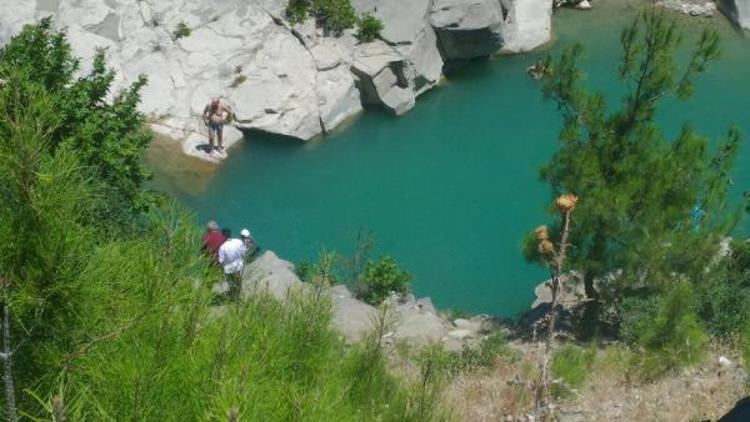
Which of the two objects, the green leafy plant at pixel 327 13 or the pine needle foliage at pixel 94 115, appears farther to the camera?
the green leafy plant at pixel 327 13

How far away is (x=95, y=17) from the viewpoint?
21344 mm

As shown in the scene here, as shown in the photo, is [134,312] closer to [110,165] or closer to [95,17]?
[110,165]

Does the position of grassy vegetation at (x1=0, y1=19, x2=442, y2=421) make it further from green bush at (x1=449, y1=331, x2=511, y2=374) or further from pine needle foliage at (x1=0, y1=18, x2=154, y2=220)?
green bush at (x1=449, y1=331, x2=511, y2=374)

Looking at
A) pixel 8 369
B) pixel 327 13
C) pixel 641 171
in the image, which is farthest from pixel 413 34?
pixel 8 369

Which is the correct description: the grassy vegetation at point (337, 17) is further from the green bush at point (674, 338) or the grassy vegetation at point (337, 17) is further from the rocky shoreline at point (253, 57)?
the green bush at point (674, 338)

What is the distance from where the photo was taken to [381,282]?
16422mm

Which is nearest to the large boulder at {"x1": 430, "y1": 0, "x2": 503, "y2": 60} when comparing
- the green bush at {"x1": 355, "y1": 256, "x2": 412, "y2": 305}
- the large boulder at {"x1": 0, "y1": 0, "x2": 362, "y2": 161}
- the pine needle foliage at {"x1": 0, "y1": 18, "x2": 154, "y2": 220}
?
the large boulder at {"x1": 0, "y1": 0, "x2": 362, "y2": 161}

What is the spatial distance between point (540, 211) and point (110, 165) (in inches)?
387

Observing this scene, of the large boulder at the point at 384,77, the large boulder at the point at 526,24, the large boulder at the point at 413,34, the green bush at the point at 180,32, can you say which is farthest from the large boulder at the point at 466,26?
the green bush at the point at 180,32

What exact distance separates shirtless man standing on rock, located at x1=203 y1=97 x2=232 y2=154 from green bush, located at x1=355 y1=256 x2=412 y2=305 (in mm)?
5354

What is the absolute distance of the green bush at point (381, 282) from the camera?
16391mm

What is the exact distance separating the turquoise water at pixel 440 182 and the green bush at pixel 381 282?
103 cm

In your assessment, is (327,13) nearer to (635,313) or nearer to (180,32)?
(180,32)

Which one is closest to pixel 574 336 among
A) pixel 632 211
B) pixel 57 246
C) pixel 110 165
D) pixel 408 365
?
pixel 632 211
